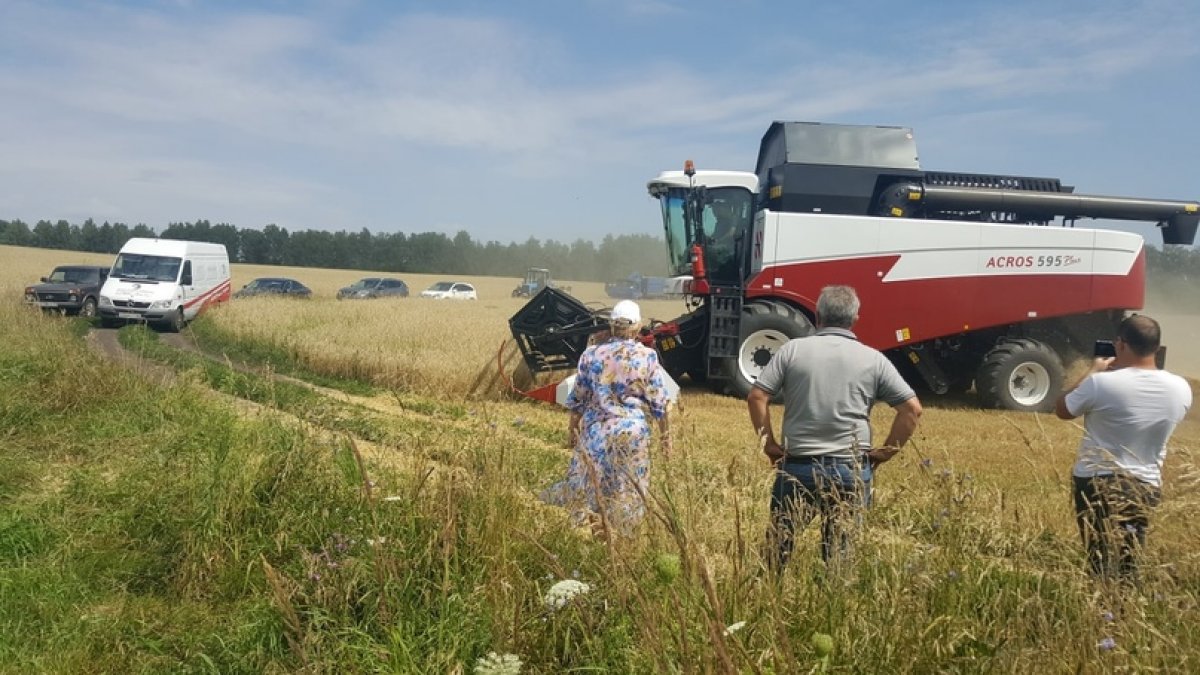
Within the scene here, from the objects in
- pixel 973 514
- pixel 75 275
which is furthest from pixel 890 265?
pixel 75 275

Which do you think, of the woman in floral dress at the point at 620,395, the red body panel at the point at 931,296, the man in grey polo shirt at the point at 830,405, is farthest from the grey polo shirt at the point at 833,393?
the red body panel at the point at 931,296

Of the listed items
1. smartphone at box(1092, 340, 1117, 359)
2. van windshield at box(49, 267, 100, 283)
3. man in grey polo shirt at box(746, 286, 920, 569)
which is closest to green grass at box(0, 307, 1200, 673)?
man in grey polo shirt at box(746, 286, 920, 569)

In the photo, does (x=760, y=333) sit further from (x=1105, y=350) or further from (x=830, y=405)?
A: (x=830, y=405)

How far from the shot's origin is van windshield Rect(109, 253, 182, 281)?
19891 mm

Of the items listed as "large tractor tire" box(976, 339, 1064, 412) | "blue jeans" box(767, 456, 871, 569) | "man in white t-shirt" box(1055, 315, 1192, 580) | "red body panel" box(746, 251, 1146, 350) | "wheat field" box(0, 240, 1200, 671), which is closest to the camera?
"wheat field" box(0, 240, 1200, 671)

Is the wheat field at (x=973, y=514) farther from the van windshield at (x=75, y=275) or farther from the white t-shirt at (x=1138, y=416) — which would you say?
the van windshield at (x=75, y=275)

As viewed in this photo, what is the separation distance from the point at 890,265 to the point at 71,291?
20.1 m

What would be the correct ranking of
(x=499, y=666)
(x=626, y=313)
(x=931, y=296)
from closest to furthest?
(x=499, y=666)
(x=626, y=313)
(x=931, y=296)

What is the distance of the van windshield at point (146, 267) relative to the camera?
65.3 feet

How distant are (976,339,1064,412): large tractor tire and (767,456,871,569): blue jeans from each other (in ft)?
27.2

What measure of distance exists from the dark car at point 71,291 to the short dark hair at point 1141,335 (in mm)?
22462

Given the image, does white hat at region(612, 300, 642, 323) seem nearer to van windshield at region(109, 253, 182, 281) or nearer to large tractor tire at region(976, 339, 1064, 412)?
large tractor tire at region(976, 339, 1064, 412)

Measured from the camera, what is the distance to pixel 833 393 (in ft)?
11.6

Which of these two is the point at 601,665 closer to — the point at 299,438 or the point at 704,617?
→ the point at 704,617
